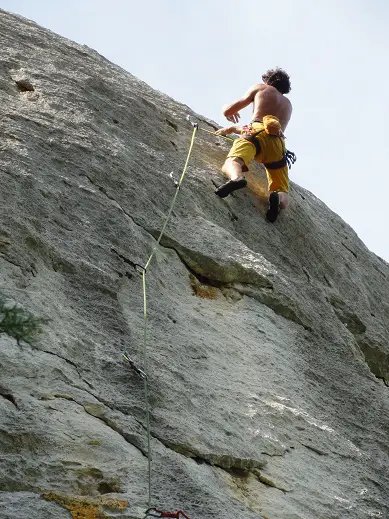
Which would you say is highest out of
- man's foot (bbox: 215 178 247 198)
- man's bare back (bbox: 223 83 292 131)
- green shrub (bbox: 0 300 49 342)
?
man's bare back (bbox: 223 83 292 131)

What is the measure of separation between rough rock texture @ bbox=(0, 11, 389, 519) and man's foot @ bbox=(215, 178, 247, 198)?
0.09 meters

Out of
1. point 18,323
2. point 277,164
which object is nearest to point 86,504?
point 18,323

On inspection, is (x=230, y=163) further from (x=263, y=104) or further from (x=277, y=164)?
(x=263, y=104)

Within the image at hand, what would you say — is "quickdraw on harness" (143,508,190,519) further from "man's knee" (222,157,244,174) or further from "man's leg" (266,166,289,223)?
"man's knee" (222,157,244,174)

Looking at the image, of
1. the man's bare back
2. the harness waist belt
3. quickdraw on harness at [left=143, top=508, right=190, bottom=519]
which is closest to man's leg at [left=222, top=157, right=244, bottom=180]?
the harness waist belt

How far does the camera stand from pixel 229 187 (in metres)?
8.06

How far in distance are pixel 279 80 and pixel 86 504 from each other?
6100mm

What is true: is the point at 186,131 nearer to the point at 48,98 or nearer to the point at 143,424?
the point at 48,98

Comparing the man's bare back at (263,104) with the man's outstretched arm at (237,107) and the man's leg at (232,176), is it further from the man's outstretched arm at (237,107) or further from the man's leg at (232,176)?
the man's leg at (232,176)

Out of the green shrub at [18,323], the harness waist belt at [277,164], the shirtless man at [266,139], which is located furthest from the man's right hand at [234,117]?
the green shrub at [18,323]

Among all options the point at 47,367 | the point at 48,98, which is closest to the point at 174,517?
the point at 47,367

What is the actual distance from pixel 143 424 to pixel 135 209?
2253mm

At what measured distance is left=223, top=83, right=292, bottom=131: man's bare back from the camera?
9.51 m

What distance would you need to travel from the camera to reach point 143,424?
5090 millimetres
